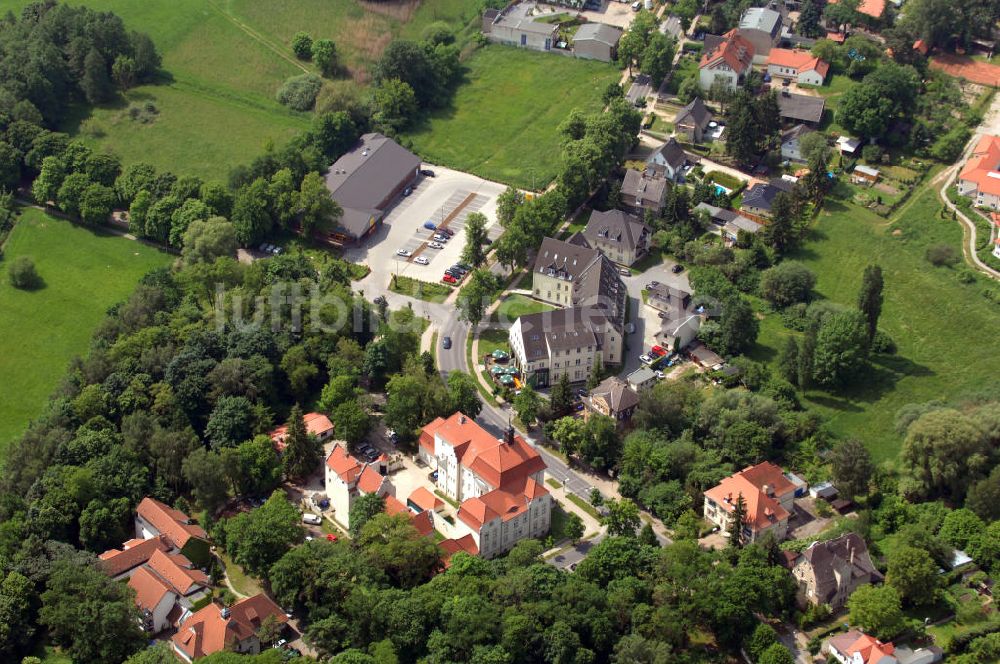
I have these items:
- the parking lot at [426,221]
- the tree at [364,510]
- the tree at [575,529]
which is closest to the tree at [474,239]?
the parking lot at [426,221]

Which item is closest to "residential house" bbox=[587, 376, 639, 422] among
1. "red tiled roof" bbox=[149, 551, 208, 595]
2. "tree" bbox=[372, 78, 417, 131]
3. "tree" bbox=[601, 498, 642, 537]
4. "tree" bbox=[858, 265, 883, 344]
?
"tree" bbox=[601, 498, 642, 537]

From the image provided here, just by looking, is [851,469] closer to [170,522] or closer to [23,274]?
[170,522]

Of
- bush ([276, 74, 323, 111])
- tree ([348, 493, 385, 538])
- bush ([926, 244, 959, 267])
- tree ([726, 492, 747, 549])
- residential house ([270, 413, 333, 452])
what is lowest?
residential house ([270, 413, 333, 452])

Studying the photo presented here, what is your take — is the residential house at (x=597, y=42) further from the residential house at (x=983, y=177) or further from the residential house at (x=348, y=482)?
the residential house at (x=348, y=482)

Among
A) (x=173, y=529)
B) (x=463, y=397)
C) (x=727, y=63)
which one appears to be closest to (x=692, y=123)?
(x=727, y=63)

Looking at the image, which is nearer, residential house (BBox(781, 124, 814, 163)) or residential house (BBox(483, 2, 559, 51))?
residential house (BBox(781, 124, 814, 163))

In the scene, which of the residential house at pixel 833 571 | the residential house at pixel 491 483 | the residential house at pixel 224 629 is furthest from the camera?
the residential house at pixel 491 483

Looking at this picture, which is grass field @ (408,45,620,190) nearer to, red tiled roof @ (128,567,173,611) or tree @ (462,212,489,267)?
tree @ (462,212,489,267)
